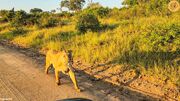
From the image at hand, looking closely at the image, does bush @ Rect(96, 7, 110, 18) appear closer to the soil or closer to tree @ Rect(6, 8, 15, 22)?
tree @ Rect(6, 8, 15, 22)

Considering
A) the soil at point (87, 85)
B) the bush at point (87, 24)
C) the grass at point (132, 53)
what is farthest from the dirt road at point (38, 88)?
the bush at point (87, 24)

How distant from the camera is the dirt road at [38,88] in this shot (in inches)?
267

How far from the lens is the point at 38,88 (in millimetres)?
7527

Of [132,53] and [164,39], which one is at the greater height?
[164,39]

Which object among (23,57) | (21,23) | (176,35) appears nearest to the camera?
(176,35)

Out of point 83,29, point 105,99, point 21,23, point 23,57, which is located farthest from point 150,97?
point 21,23

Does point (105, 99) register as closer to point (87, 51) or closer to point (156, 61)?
point (156, 61)

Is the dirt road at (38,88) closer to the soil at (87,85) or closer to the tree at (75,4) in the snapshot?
the soil at (87,85)

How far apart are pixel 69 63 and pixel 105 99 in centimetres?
119

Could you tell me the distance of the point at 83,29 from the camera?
53.1 ft

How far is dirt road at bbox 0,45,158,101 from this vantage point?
6777 millimetres

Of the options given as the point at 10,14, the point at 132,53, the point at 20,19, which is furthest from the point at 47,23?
the point at 132,53

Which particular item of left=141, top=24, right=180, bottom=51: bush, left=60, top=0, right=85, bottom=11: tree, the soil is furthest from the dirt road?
left=60, top=0, right=85, bottom=11: tree

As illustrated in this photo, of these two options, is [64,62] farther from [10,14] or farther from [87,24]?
[10,14]
